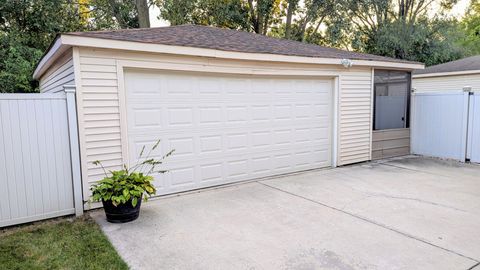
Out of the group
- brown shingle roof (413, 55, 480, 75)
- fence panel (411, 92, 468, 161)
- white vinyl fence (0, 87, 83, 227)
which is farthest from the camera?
brown shingle roof (413, 55, 480, 75)

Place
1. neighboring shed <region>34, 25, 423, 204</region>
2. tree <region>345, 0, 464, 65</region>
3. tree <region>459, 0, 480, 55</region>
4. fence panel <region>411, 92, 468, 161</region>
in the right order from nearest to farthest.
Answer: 1. neighboring shed <region>34, 25, 423, 204</region>
2. fence panel <region>411, 92, 468, 161</region>
3. tree <region>345, 0, 464, 65</region>
4. tree <region>459, 0, 480, 55</region>

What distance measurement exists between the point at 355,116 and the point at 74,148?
612cm

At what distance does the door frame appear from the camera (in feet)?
16.1

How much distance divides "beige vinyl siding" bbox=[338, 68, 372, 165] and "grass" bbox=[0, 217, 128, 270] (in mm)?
5690

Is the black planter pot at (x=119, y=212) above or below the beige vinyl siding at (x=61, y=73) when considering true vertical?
below

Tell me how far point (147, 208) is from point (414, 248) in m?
3.50

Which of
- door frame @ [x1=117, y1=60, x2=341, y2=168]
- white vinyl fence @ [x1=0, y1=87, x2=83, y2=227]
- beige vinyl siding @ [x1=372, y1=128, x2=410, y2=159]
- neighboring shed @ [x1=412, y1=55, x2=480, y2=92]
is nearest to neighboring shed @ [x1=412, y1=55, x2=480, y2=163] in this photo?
beige vinyl siding @ [x1=372, y1=128, x2=410, y2=159]

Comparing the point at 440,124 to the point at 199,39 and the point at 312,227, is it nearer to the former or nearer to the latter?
the point at 312,227

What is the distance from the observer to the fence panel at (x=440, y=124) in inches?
321

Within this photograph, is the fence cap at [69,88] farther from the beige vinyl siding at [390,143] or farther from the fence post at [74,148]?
the beige vinyl siding at [390,143]

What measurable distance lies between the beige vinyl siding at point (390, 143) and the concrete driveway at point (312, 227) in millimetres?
2247

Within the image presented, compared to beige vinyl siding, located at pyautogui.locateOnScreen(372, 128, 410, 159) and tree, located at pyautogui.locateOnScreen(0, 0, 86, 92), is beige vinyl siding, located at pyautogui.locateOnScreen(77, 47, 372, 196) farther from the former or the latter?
tree, located at pyautogui.locateOnScreen(0, 0, 86, 92)

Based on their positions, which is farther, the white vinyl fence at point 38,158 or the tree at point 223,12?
the tree at point 223,12

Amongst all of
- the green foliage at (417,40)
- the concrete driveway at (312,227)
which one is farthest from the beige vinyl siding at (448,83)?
the concrete driveway at (312,227)
